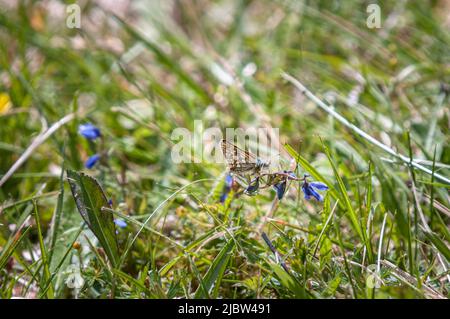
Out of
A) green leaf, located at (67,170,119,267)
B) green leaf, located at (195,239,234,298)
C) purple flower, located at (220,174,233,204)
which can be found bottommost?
green leaf, located at (195,239,234,298)

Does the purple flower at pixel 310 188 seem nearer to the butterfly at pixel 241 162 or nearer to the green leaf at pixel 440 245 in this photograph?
the butterfly at pixel 241 162

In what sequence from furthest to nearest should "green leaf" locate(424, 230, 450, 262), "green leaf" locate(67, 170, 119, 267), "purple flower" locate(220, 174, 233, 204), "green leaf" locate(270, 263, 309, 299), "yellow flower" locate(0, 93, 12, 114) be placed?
1. "yellow flower" locate(0, 93, 12, 114)
2. "purple flower" locate(220, 174, 233, 204)
3. "green leaf" locate(67, 170, 119, 267)
4. "green leaf" locate(424, 230, 450, 262)
5. "green leaf" locate(270, 263, 309, 299)

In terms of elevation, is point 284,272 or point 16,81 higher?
point 16,81

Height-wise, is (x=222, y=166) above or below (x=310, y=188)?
above

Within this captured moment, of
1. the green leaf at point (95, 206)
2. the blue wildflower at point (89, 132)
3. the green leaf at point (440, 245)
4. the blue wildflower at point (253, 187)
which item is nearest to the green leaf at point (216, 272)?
the blue wildflower at point (253, 187)

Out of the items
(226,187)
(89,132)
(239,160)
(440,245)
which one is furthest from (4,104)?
(440,245)

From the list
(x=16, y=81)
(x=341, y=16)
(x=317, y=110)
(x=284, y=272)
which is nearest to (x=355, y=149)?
(x=317, y=110)

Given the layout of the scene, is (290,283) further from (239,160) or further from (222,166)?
(222,166)

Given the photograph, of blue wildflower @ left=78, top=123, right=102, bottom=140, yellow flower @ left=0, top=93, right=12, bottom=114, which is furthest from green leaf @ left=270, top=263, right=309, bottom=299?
yellow flower @ left=0, top=93, right=12, bottom=114

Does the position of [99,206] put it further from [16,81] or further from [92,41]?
[92,41]

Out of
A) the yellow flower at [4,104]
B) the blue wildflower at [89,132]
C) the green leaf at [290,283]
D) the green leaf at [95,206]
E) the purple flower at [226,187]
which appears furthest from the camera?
the yellow flower at [4,104]

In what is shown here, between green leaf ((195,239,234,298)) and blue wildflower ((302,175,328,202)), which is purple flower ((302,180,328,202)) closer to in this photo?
blue wildflower ((302,175,328,202))
